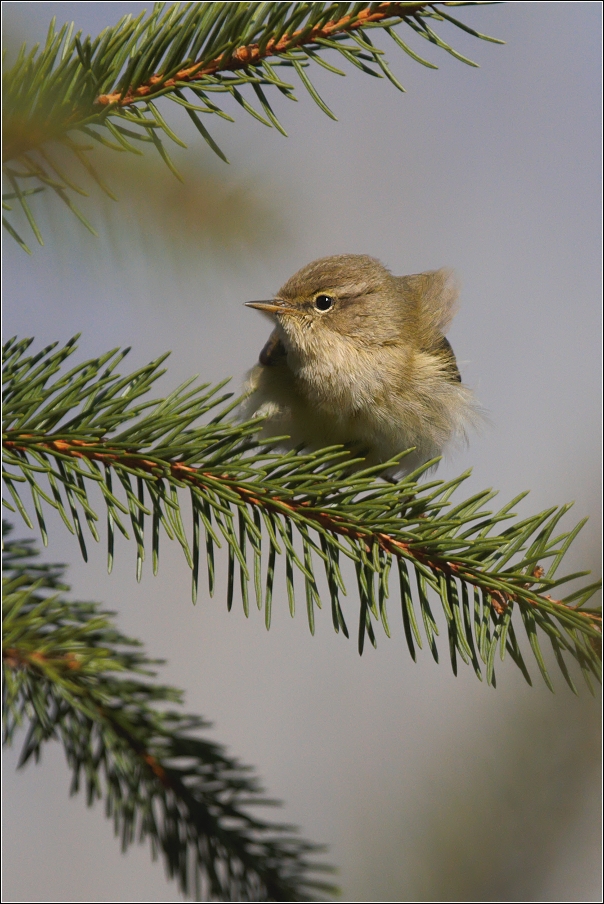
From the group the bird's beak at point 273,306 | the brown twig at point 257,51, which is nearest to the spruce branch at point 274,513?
the brown twig at point 257,51

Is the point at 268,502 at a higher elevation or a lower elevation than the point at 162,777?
higher

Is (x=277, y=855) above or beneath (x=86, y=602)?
beneath

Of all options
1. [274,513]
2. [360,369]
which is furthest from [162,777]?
[360,369]

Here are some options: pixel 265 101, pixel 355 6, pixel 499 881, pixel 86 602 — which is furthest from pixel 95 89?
pixel 499 881

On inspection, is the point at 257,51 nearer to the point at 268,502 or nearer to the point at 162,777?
the point at 268,502

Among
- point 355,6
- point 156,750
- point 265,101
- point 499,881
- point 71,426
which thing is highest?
point 355,6

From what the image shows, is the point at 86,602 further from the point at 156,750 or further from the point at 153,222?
the point at 153,222
